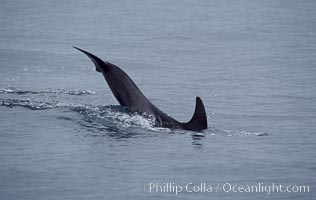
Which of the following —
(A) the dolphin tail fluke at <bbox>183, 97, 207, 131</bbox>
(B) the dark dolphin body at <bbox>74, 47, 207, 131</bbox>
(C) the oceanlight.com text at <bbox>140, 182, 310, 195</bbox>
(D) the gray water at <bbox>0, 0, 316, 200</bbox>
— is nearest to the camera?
(C) the oceanlight.com text at <bbox>140, 182, 310, 195</bbox>

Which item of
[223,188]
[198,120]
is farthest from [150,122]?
[223,188]

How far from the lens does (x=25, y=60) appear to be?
29062 mm

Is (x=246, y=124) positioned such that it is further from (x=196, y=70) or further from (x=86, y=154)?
(x=196, y=70)

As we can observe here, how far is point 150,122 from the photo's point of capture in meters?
15.2

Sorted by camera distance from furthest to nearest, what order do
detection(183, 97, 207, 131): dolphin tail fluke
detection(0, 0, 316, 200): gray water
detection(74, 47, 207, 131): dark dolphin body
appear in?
detection(74, 47, 207, 131): dark dolphin body, detection(183, 97, 207, 131): dolphin tail fluke, detection(0, 0, 316, 200): gray water

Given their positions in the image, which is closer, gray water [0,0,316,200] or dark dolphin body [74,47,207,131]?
gray water [0,0,316,200]

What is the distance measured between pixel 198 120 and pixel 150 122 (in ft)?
3.26

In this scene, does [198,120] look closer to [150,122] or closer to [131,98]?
[150,122]

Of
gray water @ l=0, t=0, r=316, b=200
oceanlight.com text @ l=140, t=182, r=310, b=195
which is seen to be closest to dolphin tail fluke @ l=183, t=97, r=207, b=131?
gray water @ l=0, t=0, r=316, b=200

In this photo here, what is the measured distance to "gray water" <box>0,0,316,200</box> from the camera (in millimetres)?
11750

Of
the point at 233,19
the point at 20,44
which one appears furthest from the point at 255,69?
the point at 233,19

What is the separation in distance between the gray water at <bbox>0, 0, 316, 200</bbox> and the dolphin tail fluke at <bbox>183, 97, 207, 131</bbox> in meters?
0.20

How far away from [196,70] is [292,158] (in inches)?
595

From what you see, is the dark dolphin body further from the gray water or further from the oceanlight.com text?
the oceanlight.com text
